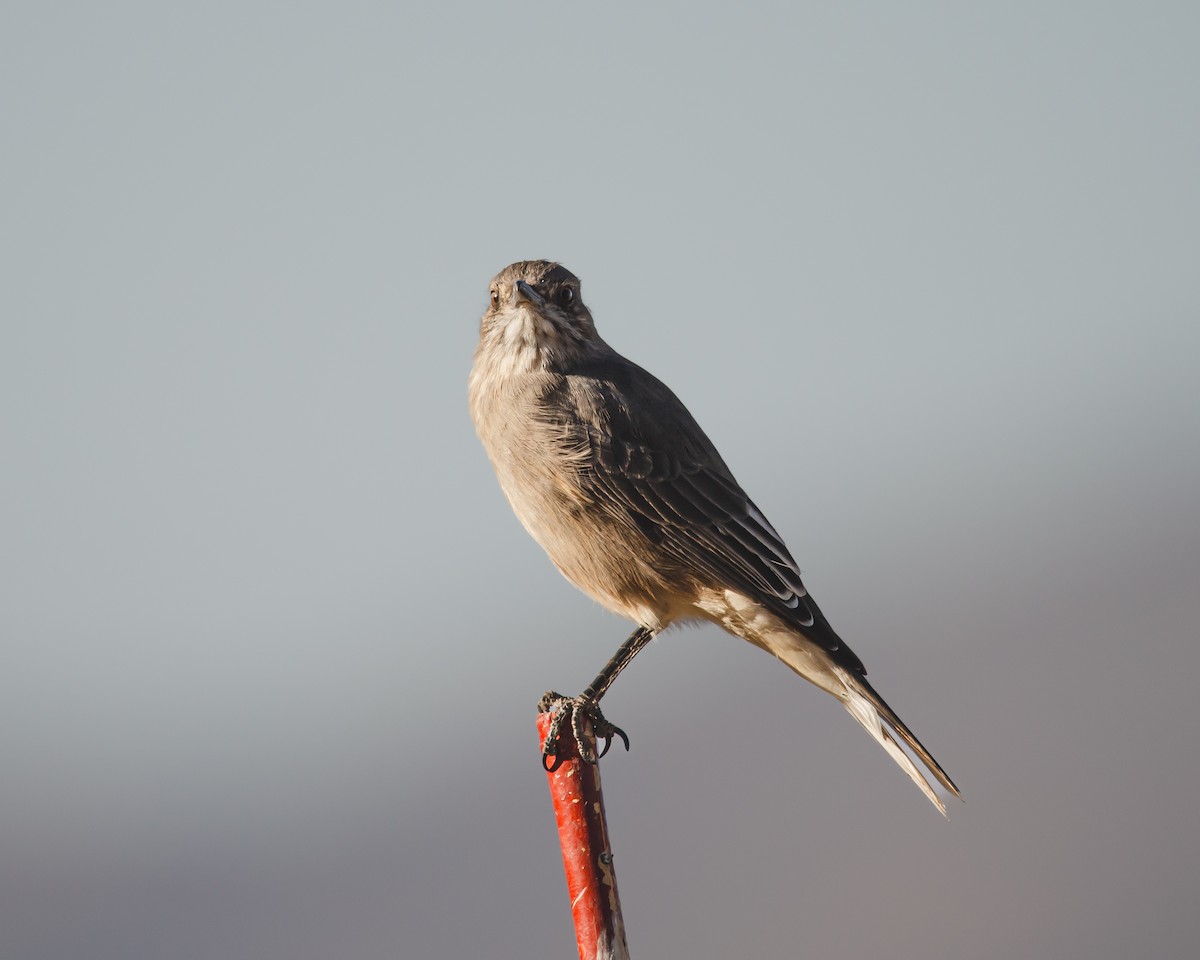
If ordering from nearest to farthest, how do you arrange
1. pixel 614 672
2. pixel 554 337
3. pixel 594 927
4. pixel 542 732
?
pixel 594 927, pixel 542 732, pixel 614 672, pixel 554 337

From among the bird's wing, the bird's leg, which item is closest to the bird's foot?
the bird's leg

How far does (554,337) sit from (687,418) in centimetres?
83

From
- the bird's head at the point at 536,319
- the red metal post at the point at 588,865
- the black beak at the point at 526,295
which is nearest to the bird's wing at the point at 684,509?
the bird's head at the point at 536,319

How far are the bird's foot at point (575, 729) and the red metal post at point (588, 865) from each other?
7.9 inches

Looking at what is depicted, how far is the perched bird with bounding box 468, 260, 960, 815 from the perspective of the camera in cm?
627

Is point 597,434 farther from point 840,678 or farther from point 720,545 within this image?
point 840,678

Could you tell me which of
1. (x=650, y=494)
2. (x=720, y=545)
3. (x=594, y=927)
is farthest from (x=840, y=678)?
(x=594, y=927)

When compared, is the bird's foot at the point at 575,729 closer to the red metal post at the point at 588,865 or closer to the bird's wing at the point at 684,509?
the red metal post at the point at 588,865

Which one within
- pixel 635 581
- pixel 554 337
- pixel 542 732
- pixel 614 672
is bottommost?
pixel 542 732

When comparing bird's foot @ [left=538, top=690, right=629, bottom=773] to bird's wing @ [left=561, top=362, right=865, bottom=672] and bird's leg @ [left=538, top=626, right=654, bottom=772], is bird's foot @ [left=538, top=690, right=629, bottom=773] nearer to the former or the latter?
bird's leg @ [left=538, top=626, right=654, bottom=772]

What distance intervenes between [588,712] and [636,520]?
0.99 metres

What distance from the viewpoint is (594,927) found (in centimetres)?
468

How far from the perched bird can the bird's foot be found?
14 mm

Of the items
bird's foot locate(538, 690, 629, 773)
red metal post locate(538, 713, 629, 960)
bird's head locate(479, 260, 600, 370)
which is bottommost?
red metal post locate(538, 713, 629, 960)
